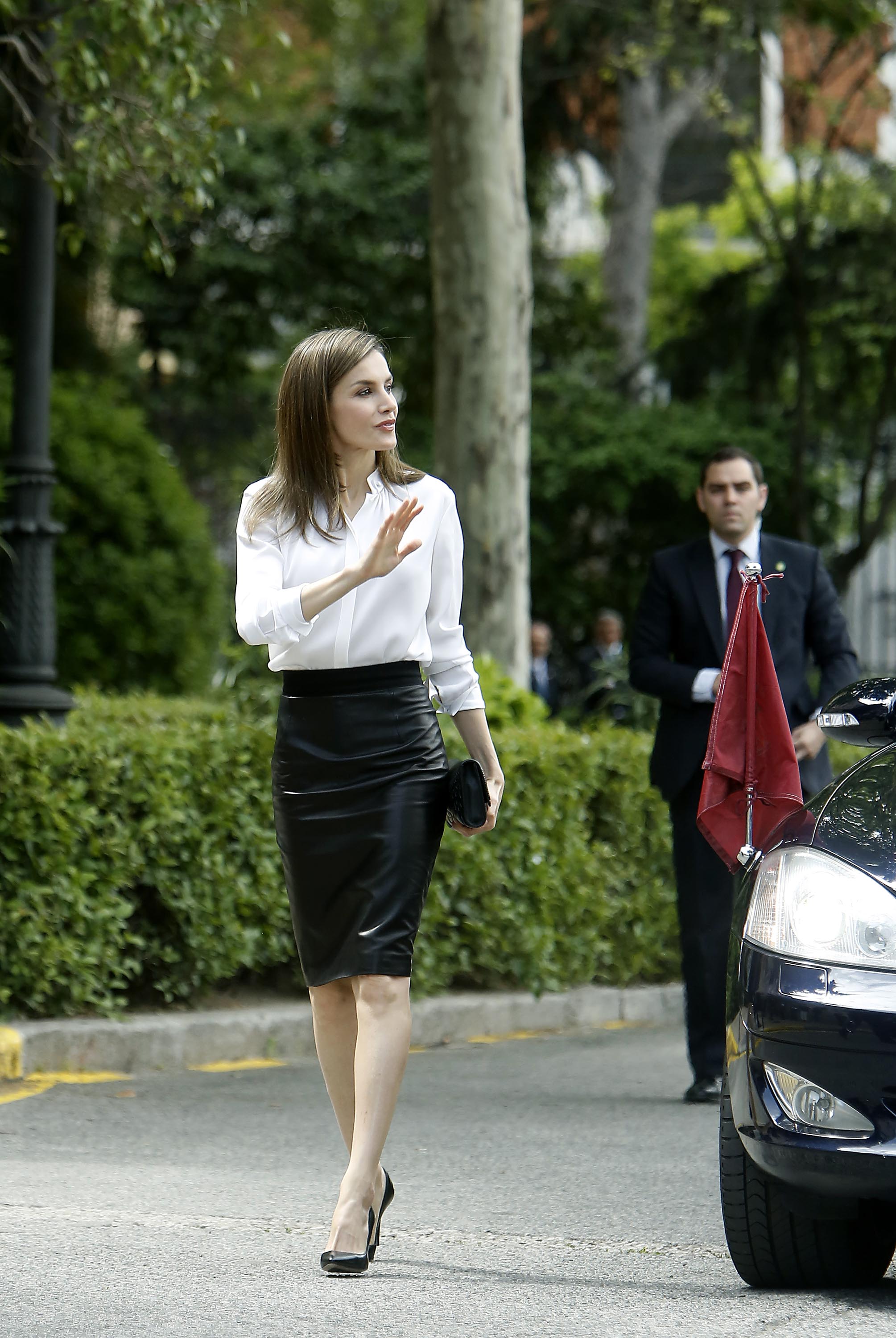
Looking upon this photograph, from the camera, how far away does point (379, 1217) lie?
3.96 m

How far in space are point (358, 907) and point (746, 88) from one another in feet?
74.5

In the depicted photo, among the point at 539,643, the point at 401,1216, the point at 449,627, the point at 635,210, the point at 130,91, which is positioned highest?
the point at 635,210

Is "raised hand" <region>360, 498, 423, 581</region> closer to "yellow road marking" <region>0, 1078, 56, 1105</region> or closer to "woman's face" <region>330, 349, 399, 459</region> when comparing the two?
"woman's face" <region>330, 349, 399, 459</region>

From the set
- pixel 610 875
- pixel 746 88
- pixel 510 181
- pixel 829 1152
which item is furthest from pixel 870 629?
pixel 829 1152

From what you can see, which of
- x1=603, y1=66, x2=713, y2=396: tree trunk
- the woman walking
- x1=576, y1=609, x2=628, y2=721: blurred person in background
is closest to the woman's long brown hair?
the woman walking

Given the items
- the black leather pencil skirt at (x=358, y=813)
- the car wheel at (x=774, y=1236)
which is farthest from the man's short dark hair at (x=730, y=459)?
the car wheel at (x=774, y=1236)

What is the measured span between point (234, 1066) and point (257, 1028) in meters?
0.19

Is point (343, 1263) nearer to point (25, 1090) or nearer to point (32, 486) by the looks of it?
point (25, 1090)

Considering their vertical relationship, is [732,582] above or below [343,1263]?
above

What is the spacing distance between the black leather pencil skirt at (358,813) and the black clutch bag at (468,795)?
0.14ft

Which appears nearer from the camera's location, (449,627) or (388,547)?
(388,547)

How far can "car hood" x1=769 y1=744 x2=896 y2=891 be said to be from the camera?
A: 3559 millimetres

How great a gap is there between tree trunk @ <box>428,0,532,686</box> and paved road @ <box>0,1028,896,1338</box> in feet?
12.7

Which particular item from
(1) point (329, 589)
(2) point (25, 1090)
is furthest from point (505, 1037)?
(1) point (329, 589)
